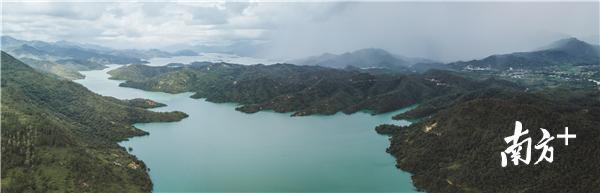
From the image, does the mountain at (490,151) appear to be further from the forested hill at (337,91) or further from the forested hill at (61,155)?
the forested hill at (337,91)

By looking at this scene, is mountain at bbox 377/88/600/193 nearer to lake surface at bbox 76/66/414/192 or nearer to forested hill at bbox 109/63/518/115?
lake surface at bbox 76/66/414/192

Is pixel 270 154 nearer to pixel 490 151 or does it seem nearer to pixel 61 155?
pixel 61 155

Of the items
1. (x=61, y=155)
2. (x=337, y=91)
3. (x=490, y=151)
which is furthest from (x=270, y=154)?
(x=337, y=91)

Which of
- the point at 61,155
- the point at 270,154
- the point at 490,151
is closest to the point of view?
the point at 61,155

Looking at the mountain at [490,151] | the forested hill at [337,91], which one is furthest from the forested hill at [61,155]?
the forested hill at [337,91]

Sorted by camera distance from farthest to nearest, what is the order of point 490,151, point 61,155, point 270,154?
point 270,154, point 490,151, point 61,155

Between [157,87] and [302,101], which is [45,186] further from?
[157,87]
